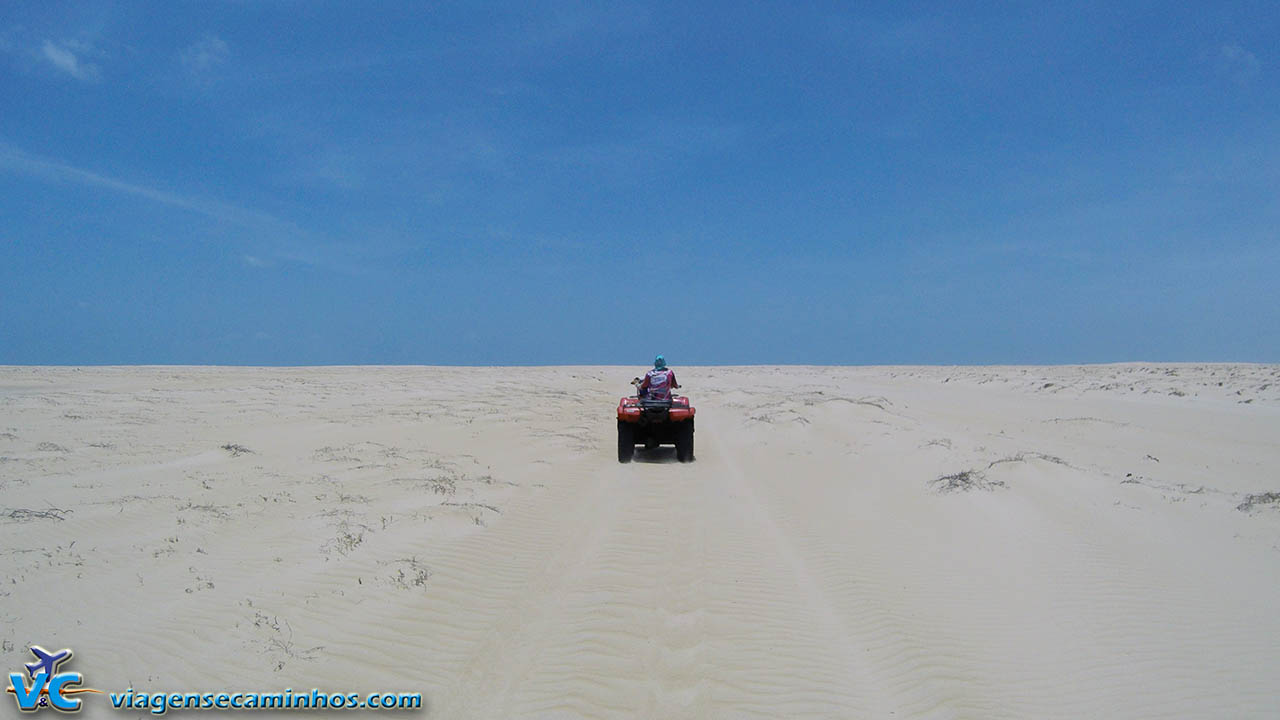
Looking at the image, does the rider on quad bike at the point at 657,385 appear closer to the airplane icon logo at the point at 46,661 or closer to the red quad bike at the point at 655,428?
the red quad bike at the point at 655,428

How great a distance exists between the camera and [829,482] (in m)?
12.7

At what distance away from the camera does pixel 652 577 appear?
23.7 ft

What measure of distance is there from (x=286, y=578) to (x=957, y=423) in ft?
63.3

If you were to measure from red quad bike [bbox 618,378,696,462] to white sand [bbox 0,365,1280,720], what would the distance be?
1.57 ft

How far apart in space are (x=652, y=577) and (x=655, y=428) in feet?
25.5

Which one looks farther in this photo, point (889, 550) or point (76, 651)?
point (889, 550)

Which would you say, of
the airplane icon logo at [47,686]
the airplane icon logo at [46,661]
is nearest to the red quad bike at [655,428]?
the airplane icon logo at [46,661]

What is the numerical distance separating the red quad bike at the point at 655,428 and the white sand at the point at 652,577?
48cm

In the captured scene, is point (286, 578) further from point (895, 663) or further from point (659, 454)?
point (659, 454)

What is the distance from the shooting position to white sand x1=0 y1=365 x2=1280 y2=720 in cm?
512

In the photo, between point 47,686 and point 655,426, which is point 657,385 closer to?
point 655,426

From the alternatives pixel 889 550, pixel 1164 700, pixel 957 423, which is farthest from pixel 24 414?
pixel 957 423

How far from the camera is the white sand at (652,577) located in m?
5.12

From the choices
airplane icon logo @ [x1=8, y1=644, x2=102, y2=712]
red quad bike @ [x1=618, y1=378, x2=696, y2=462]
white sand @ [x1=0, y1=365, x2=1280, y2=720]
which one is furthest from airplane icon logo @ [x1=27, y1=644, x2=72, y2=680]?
red quad bike @ [x1=618, y1=378, x2=696, y2=462]
